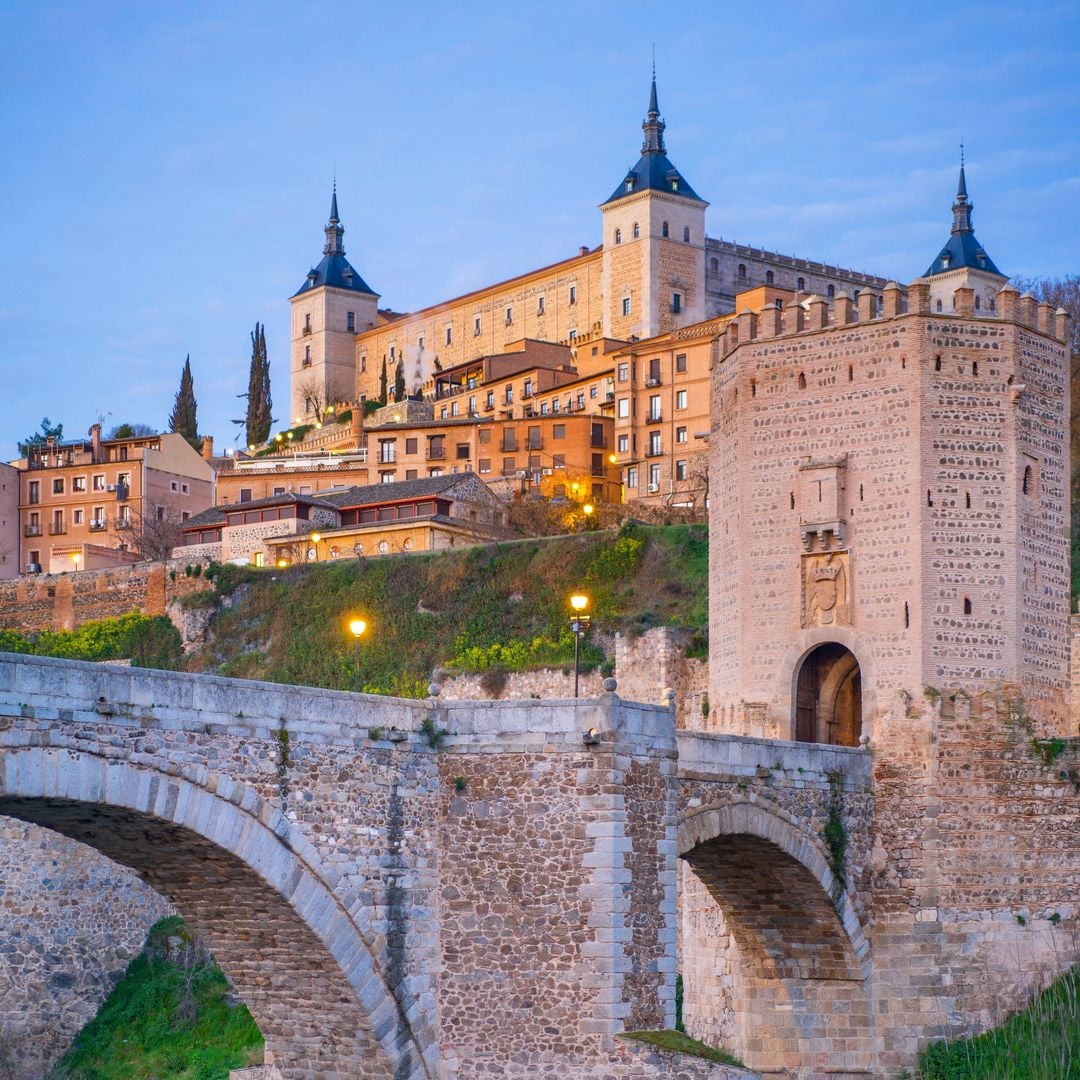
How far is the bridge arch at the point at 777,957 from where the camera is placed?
2858 cm

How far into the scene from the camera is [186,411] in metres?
91.2

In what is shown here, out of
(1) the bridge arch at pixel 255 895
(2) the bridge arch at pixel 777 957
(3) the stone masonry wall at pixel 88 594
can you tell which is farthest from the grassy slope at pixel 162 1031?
(3) the stone masonry wall at pixel 88 594

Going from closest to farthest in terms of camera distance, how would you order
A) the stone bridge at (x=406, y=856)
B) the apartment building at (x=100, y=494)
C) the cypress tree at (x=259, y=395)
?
the stone bridge at (x=406, y=856) → the apartment building at (x=100, y=494) → the cypress tree at (x=259, y=395)

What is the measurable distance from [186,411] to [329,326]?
9342 mm

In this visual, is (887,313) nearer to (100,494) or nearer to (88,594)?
(88,594)

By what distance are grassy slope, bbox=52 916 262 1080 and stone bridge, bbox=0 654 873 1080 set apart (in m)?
10.9

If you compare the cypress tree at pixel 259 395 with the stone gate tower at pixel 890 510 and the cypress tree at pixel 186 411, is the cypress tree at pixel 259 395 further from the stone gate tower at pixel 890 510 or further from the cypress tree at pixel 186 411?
the stone gate tower at pixel 890 510

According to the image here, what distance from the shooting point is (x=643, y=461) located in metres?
67.9

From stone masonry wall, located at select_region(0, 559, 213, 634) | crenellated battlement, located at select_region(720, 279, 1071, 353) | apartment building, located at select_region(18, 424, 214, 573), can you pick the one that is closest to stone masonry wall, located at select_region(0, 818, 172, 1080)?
crenellated battlement, located at select_region(720, 279, 1071, 353)

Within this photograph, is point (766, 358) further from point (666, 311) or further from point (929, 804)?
point (666, 311)

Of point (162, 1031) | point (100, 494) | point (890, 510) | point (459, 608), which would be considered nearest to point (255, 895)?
point (890, 510)

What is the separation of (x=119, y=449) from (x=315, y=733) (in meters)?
55.2

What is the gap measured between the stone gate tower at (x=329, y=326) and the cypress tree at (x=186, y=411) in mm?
5943

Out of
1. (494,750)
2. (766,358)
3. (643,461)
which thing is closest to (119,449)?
(643,461)
